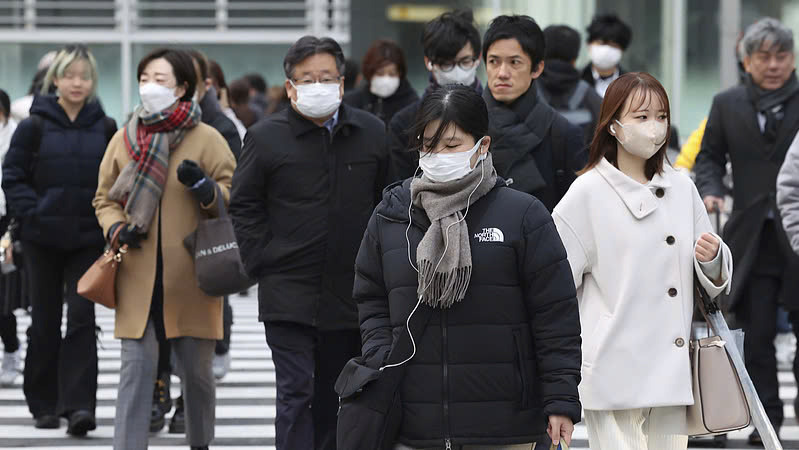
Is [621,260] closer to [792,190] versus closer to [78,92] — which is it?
[792,190]

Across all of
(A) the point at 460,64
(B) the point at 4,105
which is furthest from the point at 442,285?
(B) the point at 4,105

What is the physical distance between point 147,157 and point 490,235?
3051 mm

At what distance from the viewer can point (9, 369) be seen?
1085 cm

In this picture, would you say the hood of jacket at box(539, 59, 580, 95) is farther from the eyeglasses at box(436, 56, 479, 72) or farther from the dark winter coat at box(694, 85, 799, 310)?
the eyeglasses at box(436, 56, 479, 72)

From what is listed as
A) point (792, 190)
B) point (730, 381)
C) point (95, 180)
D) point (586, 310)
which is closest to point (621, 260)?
point (586, 310)

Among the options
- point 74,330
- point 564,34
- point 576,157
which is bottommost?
point 74,330

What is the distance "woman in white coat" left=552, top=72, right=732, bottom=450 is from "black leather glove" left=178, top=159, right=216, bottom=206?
2199mm

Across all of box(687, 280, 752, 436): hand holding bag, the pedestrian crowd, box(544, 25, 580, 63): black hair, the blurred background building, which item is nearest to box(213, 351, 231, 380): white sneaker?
the pedestrian crowd

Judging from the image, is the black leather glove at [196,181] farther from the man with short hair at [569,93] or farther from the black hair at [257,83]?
the black hair at [257,83]

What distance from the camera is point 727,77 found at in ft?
55.8

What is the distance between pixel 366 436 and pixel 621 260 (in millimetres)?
1468

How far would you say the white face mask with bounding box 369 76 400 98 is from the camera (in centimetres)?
1045

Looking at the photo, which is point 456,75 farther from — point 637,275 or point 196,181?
point 637,275

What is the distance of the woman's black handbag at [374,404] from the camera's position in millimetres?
4355
